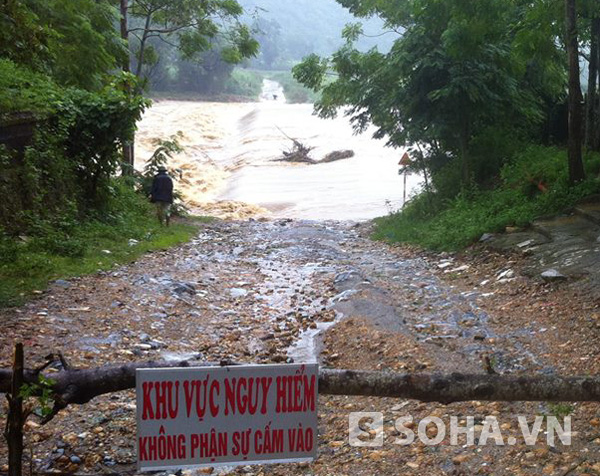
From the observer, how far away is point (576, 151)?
12211mm

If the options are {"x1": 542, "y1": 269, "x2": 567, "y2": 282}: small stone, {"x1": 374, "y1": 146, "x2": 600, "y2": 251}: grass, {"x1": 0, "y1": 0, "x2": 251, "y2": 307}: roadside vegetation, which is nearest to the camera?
{"x1": 542, "y1": 269, "x2": 567, "y2": 282}: small stone

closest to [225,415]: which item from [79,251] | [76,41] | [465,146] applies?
[79,251]

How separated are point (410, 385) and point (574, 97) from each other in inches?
376

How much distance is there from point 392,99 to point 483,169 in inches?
114

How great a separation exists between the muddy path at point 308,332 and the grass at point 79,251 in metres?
0.28

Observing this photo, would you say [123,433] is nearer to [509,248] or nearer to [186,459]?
[186,459]

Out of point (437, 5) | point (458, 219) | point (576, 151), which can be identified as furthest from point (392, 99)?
point (576, 151)

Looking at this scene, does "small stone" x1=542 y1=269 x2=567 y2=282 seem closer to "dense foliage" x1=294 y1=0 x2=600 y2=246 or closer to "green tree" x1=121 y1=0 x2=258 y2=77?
"dense foliage" x1=294 y1=0 x2=600 y2=246

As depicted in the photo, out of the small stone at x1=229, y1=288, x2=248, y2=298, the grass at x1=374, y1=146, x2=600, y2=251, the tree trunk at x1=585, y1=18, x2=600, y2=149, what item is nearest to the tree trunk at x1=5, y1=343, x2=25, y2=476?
the small stone at x1=229, y1=288, x2=248, y2=298

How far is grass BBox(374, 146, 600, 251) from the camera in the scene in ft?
40.5

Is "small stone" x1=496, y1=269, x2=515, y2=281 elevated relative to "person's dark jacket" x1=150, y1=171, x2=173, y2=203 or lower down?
lower down

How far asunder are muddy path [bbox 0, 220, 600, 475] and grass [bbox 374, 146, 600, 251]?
1202 millimetres

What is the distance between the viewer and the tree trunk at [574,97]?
11.4 metres

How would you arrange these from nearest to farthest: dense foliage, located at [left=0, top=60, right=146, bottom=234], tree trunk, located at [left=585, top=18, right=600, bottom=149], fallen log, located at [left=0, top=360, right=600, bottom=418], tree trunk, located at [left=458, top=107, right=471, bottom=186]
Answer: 1. fallen log, located at [left=0, top=360, right=600, bottom=418]
2. dense foliage, located at [left=0, top=60, right=146, bottom=234]
3. tree trunk, located at [left=458, top=107, right=471, bottom=186]
4. tree trunk, located at [left=585, top=18, right=600, bottom=149]
